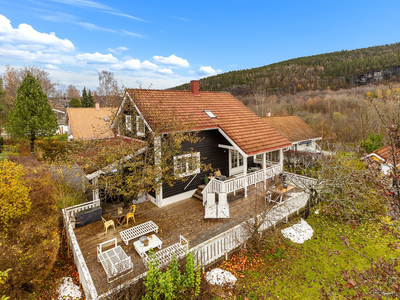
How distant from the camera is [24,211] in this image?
7.01m

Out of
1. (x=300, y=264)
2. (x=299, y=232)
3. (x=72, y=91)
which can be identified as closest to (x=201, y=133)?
(x=299, y=232)

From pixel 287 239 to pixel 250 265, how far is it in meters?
2.31

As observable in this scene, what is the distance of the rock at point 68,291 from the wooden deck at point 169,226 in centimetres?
61

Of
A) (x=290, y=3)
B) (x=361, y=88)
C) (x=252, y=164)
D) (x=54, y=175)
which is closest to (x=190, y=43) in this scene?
(x=290, y=3)

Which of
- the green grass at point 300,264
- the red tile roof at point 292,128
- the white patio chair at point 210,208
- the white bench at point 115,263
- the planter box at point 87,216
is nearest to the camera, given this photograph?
the white bench at point 115,263

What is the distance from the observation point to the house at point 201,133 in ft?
33.9

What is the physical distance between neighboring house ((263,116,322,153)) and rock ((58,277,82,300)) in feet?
64.1

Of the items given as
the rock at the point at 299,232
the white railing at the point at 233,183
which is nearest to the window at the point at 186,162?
the white railing at the point at 233,183

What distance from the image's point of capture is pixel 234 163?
44.8 ft

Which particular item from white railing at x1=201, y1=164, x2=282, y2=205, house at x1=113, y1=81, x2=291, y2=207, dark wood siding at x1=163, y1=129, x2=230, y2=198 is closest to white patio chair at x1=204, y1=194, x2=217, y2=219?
house at x1=113, y1=81, x2=291, y2=207

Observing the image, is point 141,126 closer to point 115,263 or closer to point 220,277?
point 115,263

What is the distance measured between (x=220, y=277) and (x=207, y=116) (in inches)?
332

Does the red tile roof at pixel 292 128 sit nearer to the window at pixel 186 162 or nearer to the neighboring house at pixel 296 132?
the neighboring house at pixel 296 132

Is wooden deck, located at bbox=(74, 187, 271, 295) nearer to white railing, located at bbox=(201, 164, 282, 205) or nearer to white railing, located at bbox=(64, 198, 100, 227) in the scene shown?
white railing, located at bbox=(64, 198, 100, 227)
